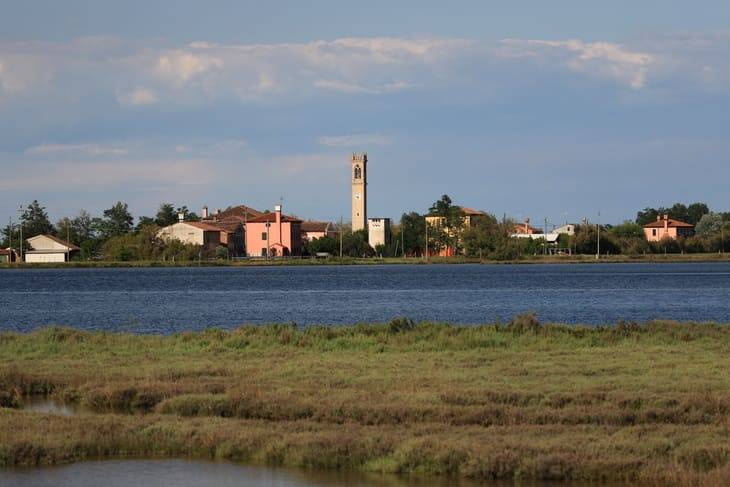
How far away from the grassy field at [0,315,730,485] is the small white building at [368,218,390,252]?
532ft

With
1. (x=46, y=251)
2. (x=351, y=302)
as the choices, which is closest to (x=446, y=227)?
(x=46, y=251)

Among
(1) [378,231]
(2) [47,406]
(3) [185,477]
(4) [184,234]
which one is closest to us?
(3) [185,477]

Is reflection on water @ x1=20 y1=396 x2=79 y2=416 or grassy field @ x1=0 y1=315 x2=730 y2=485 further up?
grassy field @ x1=0 y1=315 x2=730 y2=485

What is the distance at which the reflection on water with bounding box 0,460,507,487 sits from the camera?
60.1 feet

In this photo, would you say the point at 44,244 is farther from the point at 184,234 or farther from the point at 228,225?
the point at 228,225

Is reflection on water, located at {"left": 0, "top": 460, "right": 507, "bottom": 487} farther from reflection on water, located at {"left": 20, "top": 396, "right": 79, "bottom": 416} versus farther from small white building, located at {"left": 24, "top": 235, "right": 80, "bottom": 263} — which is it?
small white building, located at {"left": 24, "top": 235, "right": 80, "bottom": 263}

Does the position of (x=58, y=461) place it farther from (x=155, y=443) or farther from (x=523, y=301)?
(x=523, y=301)

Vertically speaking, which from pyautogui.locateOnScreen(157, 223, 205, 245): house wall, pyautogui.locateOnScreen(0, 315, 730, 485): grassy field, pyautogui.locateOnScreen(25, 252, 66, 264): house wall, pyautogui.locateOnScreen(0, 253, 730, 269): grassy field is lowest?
pyautogui.locateOnScreen(0, 315, 730, 485): grassy field

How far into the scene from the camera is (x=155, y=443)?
20891 millimetres

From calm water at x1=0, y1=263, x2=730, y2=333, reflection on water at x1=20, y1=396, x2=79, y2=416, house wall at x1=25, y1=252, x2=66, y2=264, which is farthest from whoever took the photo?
house wall at x1=25, y1=252, x2=66, y2=264

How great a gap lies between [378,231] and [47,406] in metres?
173

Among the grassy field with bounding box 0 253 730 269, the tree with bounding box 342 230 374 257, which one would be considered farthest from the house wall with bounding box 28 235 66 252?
the tree with bounding box 342 230 374 257

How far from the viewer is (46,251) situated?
188m

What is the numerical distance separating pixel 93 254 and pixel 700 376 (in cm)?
17634
